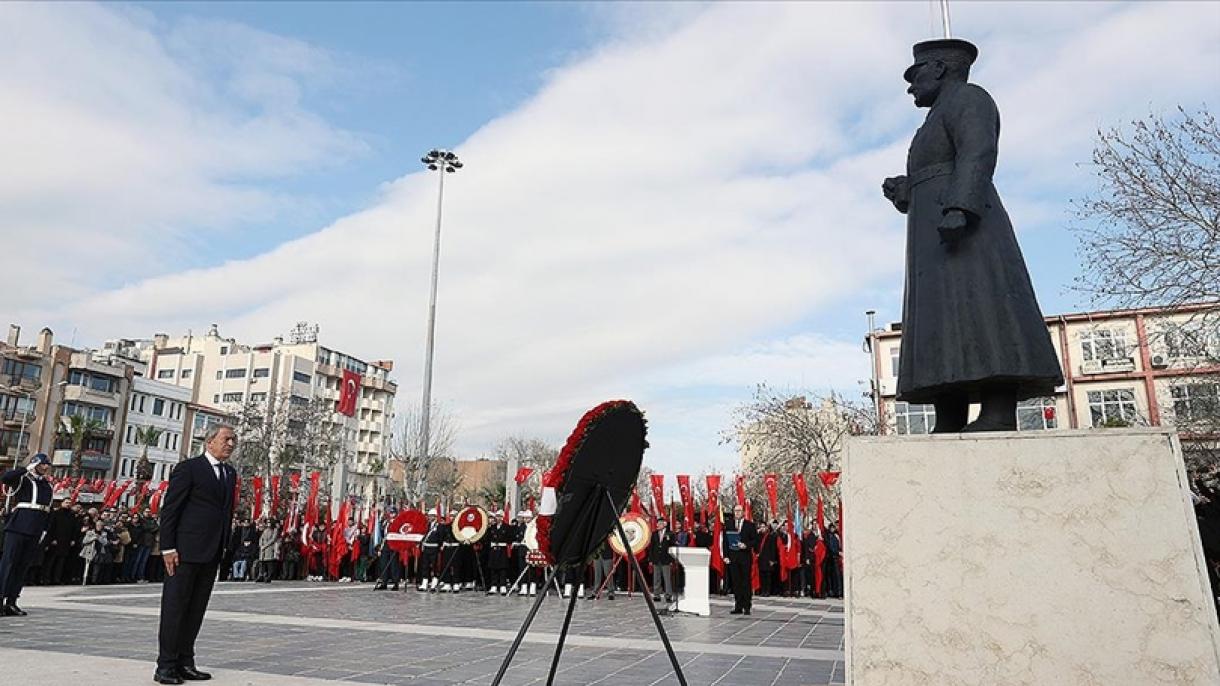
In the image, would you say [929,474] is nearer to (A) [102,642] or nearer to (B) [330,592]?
(A) [102,642]

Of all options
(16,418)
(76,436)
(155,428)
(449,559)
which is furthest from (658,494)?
(155,428)

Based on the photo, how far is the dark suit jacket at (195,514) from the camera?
575cm

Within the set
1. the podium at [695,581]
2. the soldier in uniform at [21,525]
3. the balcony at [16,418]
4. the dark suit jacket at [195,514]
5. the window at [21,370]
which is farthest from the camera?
the window at [21,370]

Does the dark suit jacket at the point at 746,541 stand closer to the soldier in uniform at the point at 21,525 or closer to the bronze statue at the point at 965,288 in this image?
the bronze statue at the point at 965,288

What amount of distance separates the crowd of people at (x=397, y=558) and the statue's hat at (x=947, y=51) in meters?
12.8

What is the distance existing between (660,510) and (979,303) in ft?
55.9

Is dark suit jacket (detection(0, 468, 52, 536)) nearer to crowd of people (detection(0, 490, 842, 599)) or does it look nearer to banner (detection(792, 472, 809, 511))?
crowd of people (detection(0, 490, 842, 599))

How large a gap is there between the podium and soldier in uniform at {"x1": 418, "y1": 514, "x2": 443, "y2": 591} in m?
7.26

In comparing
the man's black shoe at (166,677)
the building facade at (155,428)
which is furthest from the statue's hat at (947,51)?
the building facade at (155,428)

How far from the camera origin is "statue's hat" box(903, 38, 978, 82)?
4434 millimetres

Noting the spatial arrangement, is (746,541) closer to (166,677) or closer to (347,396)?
(166,677)

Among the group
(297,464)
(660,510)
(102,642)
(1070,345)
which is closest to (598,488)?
(102,642)

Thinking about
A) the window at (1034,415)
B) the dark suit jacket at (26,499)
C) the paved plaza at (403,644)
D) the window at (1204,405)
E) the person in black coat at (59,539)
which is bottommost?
the paved plaza at (403,644)

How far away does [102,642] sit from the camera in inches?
282
